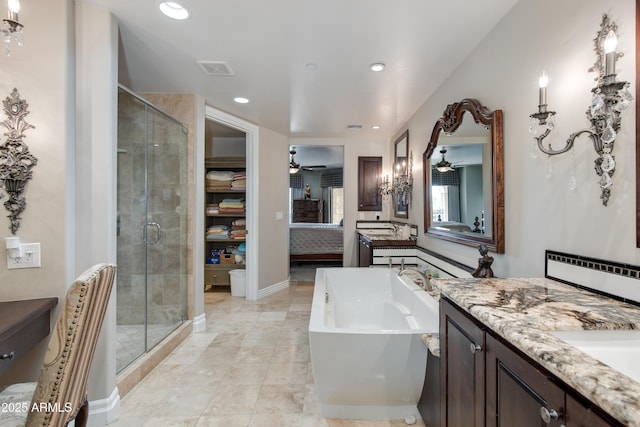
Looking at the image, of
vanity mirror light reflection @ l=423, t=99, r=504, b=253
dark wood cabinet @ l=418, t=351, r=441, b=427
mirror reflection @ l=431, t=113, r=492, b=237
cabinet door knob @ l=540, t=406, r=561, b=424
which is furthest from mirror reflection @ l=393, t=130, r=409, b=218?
cabinet door knob @ l=540, t=406, r=561, b=424

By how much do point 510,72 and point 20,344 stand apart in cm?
277

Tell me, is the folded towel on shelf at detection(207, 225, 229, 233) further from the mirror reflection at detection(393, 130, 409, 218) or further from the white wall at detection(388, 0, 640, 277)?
the white wall at detection(388, 0, 640, 277)

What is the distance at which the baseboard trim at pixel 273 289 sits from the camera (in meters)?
4.10

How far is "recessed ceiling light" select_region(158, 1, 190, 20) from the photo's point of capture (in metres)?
1.63

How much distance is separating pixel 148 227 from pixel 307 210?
24.4 feet

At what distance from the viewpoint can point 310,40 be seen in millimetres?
1973

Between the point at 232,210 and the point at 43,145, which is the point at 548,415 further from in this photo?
the point at 232,210

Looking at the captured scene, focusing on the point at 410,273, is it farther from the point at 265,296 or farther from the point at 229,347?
the point at 265,296

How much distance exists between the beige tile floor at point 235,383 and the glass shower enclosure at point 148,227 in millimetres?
296

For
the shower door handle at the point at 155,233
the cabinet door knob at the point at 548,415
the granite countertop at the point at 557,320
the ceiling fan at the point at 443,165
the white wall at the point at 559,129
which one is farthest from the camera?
the shower door handle at the point at 155,233

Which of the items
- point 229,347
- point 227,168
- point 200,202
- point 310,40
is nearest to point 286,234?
point 227,168

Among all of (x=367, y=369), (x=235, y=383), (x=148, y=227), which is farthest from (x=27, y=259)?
(x=367, y=369)

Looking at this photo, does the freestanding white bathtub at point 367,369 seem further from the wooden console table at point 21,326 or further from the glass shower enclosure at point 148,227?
the glass shower enclosure at point 148,227

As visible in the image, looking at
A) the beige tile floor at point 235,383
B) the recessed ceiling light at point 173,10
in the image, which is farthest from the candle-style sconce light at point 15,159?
the beige tile floor at point 235,383
